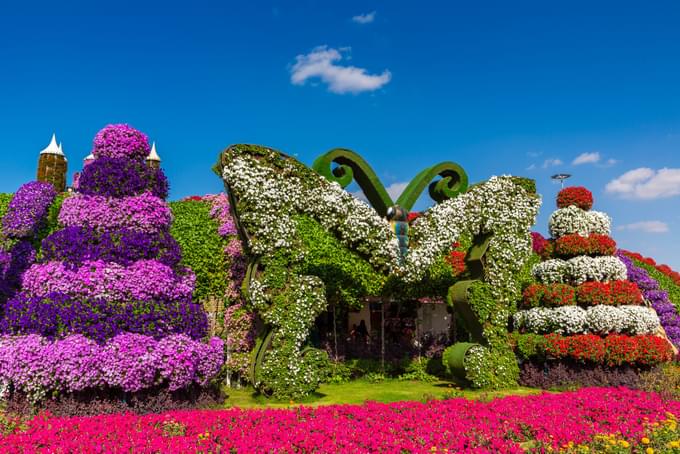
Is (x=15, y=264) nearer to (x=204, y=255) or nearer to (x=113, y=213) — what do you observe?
(x=204, y=255)

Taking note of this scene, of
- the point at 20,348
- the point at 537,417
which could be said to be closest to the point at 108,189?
the point at 20,348

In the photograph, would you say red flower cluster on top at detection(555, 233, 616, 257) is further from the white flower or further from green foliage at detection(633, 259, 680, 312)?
green foliage at detection(633, 259, 680, 312)

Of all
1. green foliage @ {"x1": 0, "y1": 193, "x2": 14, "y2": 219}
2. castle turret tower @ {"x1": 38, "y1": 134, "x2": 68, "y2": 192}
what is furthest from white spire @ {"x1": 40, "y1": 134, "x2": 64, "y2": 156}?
green foliage @ {"x1": 0, "y1": 193, "x2": 14, "y2": 219}

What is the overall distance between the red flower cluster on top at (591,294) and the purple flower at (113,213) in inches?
343

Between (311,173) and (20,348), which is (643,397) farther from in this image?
(20,348)

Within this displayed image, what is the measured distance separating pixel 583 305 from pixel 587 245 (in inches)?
56.4

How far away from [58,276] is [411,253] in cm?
648

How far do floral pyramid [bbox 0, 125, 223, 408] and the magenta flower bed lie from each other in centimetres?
115

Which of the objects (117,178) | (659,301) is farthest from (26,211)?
(659,301)

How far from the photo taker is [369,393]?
36.3 feet

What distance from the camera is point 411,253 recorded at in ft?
35.5

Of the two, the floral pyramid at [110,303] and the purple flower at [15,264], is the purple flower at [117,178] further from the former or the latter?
the purple flower at [15,264]

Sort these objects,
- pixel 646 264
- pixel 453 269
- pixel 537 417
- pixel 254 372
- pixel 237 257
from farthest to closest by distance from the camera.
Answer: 1. pixel 646 264
2. pixel 453 269
3. pixel 237 257
4. pixel 254 372
5. pixel 537 417

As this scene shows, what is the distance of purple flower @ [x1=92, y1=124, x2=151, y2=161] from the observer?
9523mm
